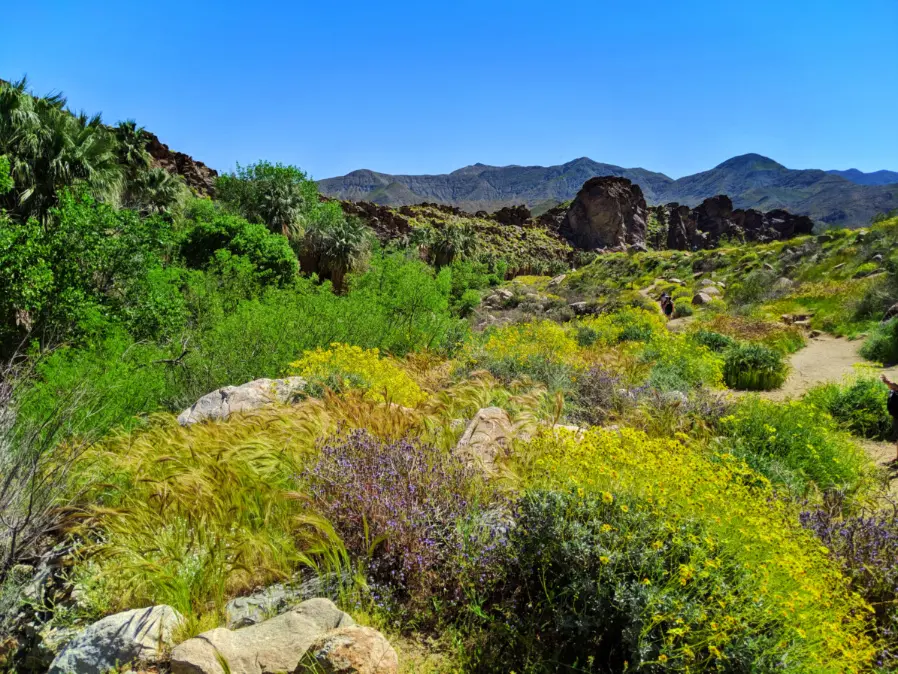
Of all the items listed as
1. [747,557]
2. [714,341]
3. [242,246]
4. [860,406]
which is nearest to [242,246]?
[242,246]

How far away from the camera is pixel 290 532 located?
3.52m

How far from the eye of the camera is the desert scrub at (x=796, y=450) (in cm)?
461

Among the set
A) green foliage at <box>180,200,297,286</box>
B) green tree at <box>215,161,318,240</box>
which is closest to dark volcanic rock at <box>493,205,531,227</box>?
green tree at <box>215,161,318,240</box>

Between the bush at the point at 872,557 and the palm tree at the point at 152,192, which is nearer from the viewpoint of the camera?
the bush at the point at 872,557

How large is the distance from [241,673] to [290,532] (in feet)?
4.10

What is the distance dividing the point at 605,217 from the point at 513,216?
80.4 feet

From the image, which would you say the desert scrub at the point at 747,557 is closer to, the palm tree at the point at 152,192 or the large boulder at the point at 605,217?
the palm tree at the point at 152,192

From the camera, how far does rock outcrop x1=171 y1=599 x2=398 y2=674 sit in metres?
2.26

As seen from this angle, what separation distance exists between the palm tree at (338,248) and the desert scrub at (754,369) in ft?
63.4

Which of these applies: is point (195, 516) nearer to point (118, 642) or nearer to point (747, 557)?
point (118, 642)


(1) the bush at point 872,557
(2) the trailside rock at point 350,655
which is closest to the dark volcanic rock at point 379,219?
(1) the bush at point 872,557

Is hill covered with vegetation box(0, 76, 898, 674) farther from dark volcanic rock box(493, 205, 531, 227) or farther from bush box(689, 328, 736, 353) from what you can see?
dark volcanic rock box(493, 205, 531, 227)

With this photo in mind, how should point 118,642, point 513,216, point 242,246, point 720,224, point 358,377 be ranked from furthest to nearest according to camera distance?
point 720,224, point 513,216, point 242,246, point 358,377, point 118,642

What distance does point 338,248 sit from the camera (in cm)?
2522
